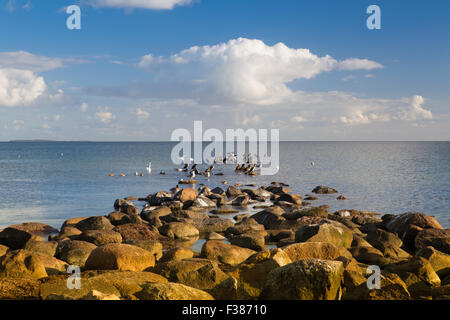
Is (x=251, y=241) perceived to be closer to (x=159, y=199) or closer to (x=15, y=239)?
(x=15, y=239)

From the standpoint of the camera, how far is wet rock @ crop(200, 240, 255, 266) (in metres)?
13.2

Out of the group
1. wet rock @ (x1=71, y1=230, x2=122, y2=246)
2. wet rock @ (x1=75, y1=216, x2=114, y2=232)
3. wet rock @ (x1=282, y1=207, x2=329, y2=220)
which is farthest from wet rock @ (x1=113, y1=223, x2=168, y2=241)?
wet rock @ (x1=282, y1=207, x2=329, y2=220)

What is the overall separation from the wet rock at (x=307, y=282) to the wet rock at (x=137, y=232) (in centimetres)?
1091

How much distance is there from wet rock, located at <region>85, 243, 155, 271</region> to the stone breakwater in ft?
0.08

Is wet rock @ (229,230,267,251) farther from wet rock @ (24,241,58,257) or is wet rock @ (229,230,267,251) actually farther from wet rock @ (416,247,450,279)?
wet rock @ (24,241,58,257)

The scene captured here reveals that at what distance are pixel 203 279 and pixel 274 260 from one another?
1.58 meters

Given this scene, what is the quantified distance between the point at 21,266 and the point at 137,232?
7943mm

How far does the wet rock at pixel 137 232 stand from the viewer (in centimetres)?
1790

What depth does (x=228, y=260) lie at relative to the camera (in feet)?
43.5

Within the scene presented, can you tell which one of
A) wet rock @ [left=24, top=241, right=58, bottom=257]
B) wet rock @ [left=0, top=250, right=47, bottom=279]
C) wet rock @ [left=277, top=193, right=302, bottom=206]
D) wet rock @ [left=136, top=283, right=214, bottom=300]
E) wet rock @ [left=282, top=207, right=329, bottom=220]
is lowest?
wet rock @ [left=277, top=193, right=302, bottom=206]

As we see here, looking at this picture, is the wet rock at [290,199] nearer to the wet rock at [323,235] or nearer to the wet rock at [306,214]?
the wet rock at [306,214]

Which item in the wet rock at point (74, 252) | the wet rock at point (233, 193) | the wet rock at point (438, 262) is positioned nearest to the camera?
the wet rock at point (438, 262)

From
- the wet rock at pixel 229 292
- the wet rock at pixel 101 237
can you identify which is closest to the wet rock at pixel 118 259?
the wet rock at pixel 229 292
